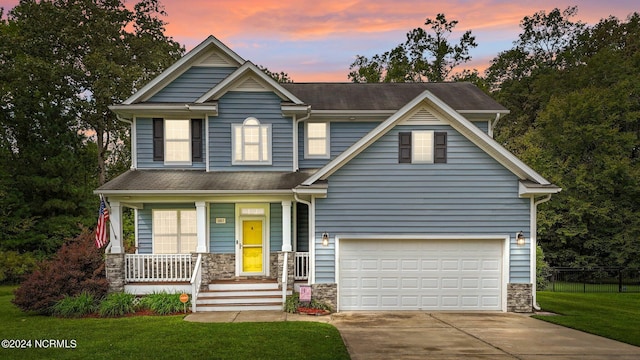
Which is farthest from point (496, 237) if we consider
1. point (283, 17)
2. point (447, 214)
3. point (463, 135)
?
point (283, 17)

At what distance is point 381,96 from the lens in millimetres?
16922

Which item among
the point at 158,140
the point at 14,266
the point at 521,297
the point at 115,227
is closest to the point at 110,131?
the point at 14,266

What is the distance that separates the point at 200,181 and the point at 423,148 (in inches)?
285

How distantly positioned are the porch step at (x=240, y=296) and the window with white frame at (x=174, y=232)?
81.8 inches

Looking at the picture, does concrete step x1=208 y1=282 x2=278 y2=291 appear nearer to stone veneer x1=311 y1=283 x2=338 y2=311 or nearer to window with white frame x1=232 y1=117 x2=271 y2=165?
stone veneer x1=311 y1=283 x2=338 y2=311

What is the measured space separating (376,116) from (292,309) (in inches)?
304

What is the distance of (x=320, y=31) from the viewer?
75.7 ft

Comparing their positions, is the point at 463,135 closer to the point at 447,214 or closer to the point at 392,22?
the point at 447,214

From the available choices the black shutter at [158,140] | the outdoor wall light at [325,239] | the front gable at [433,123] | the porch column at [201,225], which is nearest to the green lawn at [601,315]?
the front gable at [433,123]

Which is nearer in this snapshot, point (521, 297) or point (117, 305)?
point (117, 305)

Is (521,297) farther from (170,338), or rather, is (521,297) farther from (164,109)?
(164,109)

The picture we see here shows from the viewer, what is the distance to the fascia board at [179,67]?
14.4 meters

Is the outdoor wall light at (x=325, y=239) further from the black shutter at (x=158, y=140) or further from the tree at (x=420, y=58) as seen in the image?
the tree at (x=420, y=58)

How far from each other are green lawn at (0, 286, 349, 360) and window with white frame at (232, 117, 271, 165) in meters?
5.89
